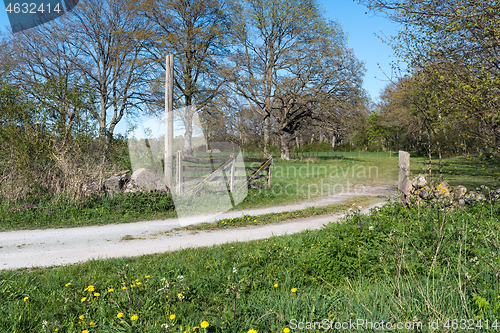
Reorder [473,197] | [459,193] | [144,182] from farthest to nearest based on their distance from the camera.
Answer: [144,182], [459,193], [473,197]

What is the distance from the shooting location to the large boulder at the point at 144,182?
33.2ft

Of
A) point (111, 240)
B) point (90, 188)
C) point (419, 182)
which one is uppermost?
point (419, 182)

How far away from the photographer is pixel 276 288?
3.88 metres

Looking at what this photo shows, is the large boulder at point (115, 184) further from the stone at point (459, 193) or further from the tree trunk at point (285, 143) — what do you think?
the tree trunk at point (285, 143)

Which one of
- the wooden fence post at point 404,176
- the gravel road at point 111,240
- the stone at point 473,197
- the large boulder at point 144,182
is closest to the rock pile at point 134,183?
the large boulder at point 144,182

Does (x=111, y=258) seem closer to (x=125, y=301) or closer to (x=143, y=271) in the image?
(x=143, y=271)

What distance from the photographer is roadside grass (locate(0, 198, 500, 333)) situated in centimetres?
288

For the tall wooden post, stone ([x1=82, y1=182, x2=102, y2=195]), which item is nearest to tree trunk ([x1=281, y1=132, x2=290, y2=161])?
the tall wooden post
